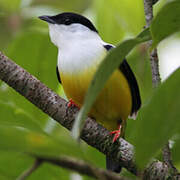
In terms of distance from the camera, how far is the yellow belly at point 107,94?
283 cm

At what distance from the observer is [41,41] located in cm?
291

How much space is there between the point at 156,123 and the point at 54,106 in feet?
2.87

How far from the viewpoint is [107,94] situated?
2.86m

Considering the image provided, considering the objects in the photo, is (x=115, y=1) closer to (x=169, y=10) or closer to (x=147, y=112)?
(x=169, y=10)

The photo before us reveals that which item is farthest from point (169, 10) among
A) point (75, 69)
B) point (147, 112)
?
point (75, 69)

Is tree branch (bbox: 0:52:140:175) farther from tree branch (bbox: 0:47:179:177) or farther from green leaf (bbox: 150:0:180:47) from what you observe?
green leaf (bbox: 150:0:180:47)

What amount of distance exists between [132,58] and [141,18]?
0.31 metres

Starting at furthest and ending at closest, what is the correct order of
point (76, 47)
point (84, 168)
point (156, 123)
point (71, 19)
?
point (71, 19)
point (76, 47)
point (156, 123)
point (84, 168)

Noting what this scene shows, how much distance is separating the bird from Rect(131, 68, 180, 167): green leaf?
1.30 m

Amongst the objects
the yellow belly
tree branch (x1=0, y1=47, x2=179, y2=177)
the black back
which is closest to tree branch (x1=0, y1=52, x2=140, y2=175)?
tree branch (x1=0, y1=47, x2=179, y2=177)

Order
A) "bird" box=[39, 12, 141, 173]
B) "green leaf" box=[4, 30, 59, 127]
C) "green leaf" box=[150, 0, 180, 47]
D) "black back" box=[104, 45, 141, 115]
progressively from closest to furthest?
1. "green leaf" box=[150, 0, 180, 47]
2. "green leaf" box=[4, 30, 59, 127]
3. "bird" box=[39, 12, 141, 173]
4. "black back" box=[104, 45, 141, 115]

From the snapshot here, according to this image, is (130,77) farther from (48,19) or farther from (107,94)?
(48,19)

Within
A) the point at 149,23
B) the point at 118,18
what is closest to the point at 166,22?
the point at 149,23

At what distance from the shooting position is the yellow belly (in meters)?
2.83
